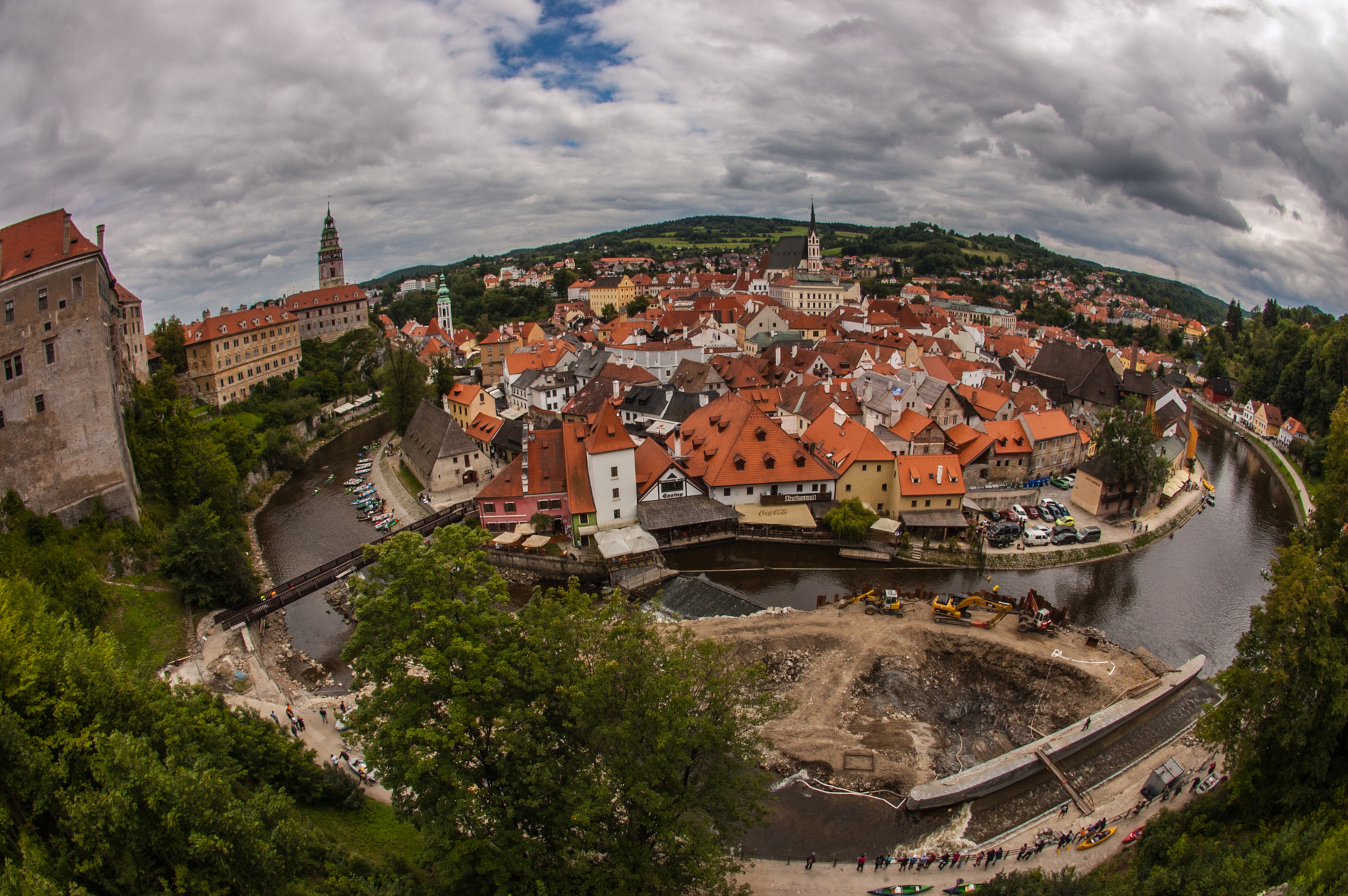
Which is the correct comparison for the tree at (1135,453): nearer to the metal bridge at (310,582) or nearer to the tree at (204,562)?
the metal bridge at (310,582)

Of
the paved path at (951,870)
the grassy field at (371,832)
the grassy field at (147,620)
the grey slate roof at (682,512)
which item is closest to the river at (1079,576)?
the grey slate roof at (682,512)

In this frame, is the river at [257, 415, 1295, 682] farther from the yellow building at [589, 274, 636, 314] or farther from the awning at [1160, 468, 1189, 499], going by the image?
the yellow building at [589, 274, 636, 314]

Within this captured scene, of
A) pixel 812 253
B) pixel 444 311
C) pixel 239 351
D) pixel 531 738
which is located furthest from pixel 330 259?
pixel 531 738

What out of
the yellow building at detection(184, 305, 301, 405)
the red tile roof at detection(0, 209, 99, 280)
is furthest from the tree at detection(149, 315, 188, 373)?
the red tile roof at detection(0, 209, 99, 280)

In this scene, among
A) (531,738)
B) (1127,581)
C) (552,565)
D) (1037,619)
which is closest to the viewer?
(531,738)

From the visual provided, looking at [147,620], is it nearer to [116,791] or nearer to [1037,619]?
[116,791]

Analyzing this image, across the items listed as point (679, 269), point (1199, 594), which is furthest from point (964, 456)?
point (679, 269)
